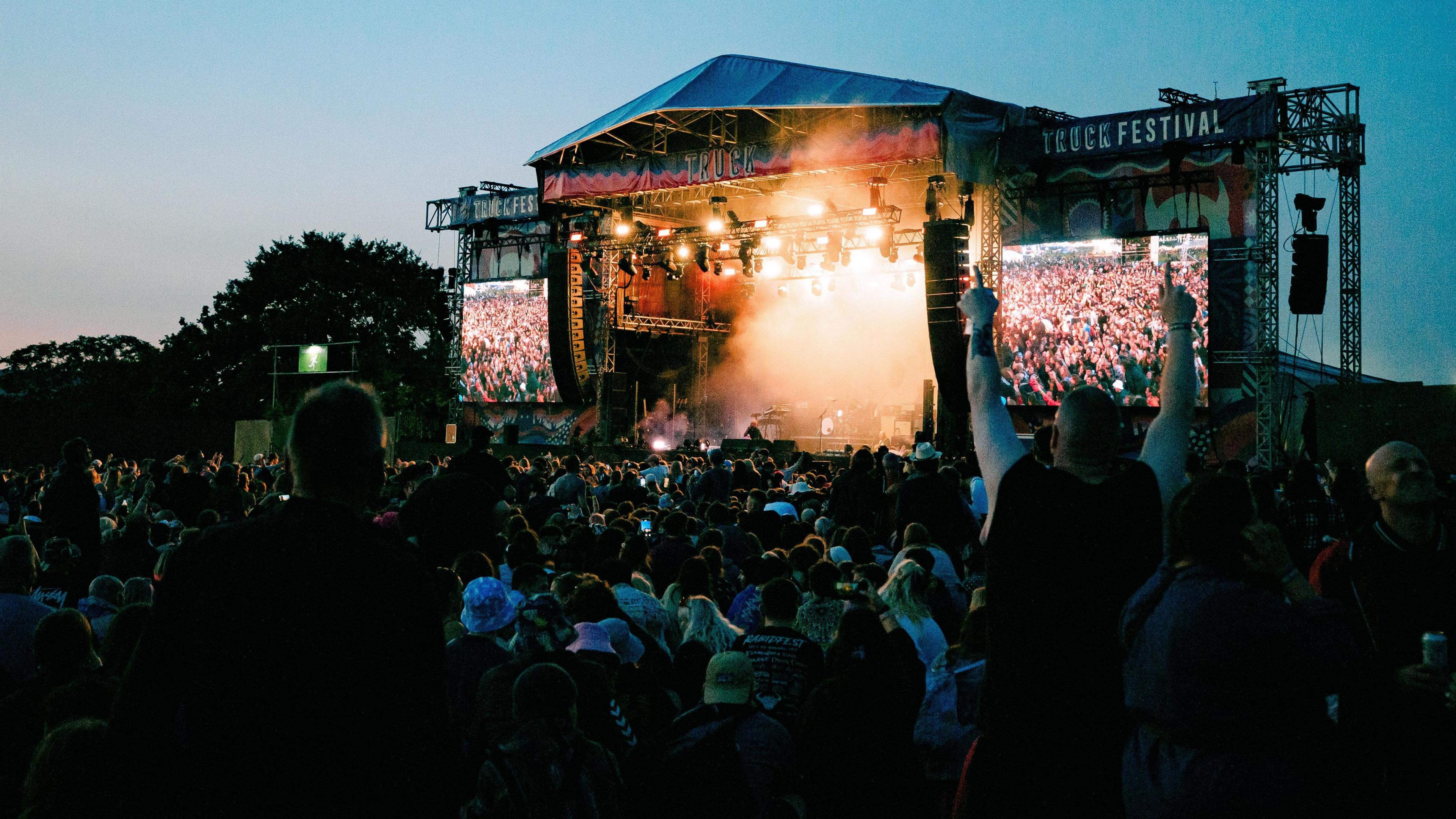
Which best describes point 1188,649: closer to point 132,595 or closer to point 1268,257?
point 132,595

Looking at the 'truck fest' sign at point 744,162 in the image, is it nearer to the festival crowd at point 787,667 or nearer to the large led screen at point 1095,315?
the large led screen at point 1095,315

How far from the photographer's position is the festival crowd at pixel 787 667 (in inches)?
77.6

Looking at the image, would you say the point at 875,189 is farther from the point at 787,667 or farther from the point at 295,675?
the point at 295,675

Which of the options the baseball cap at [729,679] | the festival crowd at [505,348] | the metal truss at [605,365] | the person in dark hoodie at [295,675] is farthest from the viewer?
the festival crowd at [505,348]

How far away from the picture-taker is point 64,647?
3.65 meters

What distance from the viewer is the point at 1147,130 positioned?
20.2m

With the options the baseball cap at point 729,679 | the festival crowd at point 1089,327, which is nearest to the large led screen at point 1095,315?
the festival crowd at point 1089,327

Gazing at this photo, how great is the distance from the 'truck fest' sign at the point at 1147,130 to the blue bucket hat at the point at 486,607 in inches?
704

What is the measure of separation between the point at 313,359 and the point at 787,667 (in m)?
25.6

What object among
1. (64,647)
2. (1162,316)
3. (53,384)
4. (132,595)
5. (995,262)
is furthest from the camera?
(53,384)

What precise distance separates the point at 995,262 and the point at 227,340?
1197 inches

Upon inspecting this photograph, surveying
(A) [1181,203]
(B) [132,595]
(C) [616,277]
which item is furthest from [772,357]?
(B) [132,595]

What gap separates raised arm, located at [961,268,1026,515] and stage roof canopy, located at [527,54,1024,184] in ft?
Answer: 56.4

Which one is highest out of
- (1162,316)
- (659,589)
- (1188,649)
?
(1162,316)
